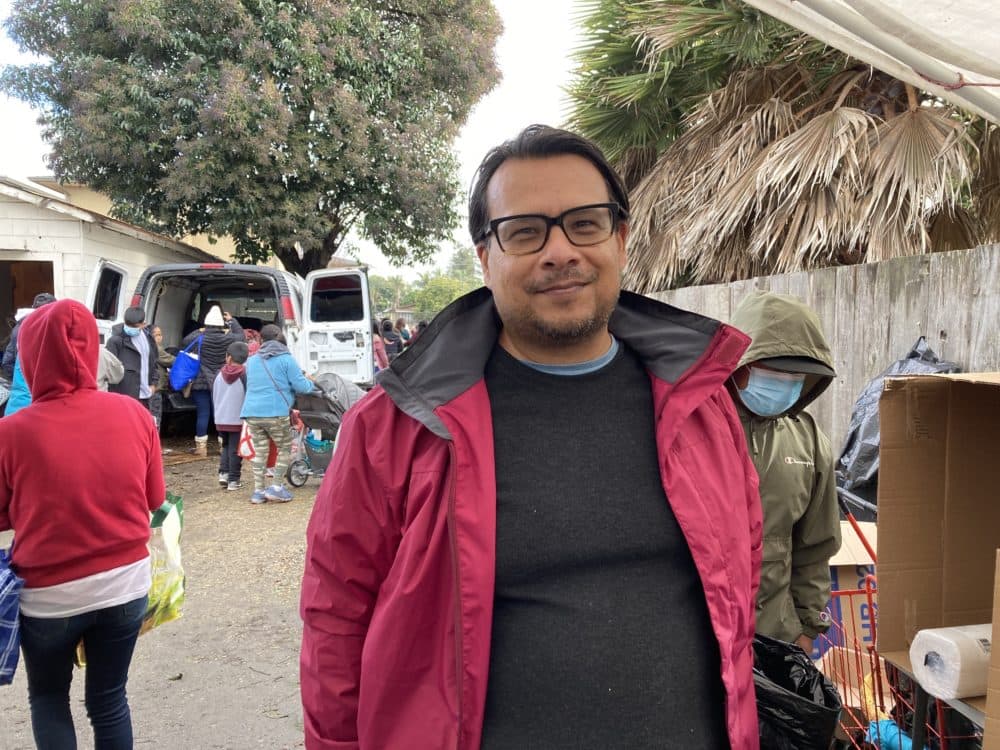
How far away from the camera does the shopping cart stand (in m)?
1.94

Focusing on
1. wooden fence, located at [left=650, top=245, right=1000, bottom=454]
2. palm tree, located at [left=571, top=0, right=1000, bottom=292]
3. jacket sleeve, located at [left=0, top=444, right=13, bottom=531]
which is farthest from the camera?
palm tree, located at [left=571, top=0, right=1000, bottom=292]

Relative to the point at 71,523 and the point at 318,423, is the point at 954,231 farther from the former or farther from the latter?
the point at 71,523

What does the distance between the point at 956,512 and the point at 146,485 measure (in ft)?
8.93

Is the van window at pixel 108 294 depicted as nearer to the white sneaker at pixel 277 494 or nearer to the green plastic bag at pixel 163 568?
the white sneaker at pixel 277 494

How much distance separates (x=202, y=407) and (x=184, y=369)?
0.80 m

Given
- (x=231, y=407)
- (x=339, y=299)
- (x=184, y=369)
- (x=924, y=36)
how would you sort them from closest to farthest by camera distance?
(x=924, y=36) → (x=231, y=407) → (x=184, y=369) → (x=339, y=299)

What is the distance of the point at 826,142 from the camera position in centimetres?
560

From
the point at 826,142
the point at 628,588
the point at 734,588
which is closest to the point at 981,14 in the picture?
the point at 734,588

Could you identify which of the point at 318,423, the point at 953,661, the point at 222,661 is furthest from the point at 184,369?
the point at 953,661

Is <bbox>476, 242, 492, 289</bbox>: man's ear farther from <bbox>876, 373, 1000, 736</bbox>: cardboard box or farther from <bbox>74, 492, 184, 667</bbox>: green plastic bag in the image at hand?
<bbox>74, 492, 184, 667</bbox>: green plastic bag

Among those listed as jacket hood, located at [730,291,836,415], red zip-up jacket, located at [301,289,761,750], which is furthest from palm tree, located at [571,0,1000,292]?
red zip-up jacket, located at [301,289,761,750]

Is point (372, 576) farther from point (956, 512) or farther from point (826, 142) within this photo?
point (826, 142)

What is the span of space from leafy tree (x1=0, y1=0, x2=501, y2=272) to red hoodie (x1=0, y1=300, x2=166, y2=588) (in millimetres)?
13520

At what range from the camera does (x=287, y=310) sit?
997 cm
